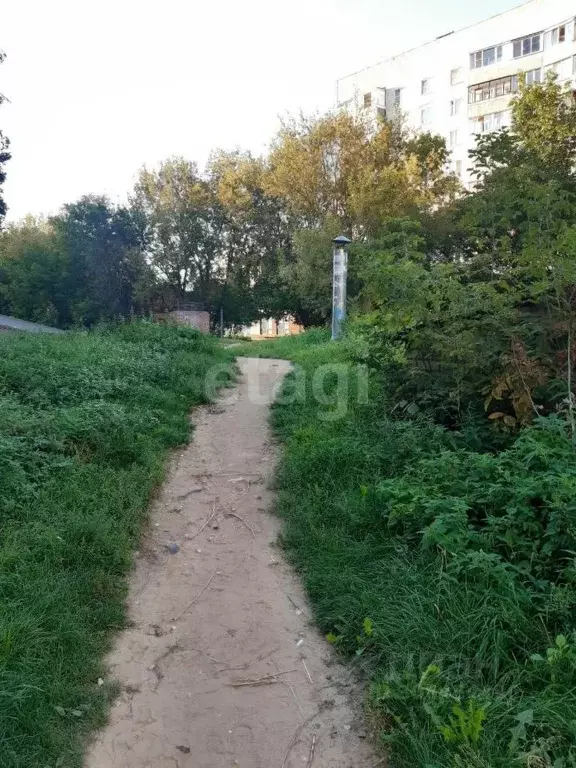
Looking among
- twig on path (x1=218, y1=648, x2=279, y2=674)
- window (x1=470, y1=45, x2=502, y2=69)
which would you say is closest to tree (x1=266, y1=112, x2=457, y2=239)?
window (x1=470, y1=45, x2=502, y2=69)

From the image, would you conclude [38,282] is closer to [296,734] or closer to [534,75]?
[534,75]

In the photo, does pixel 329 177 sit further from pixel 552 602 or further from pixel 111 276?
pixel 552 602

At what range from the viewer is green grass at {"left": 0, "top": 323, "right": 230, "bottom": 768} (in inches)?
101

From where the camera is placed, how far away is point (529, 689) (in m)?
2.42

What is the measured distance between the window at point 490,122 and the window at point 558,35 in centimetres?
388

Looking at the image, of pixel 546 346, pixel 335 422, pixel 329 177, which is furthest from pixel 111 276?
pixel 546 346

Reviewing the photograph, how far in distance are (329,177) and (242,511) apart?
58.3 feet

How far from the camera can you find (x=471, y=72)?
31.0 m

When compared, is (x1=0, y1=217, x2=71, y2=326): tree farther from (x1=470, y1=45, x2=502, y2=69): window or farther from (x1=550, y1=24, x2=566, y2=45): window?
(x1=550, y1=24, x2=566, y2=45): window

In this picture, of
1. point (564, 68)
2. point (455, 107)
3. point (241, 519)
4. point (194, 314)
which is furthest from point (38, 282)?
point (564, 68)

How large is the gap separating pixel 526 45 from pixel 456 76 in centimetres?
440

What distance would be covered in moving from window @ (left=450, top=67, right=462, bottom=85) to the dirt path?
33.8 metres

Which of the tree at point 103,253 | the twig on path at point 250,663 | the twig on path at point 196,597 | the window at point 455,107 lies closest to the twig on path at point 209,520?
the twig on path at point 196,597

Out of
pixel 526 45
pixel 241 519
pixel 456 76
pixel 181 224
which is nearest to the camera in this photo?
pixel 241 519
